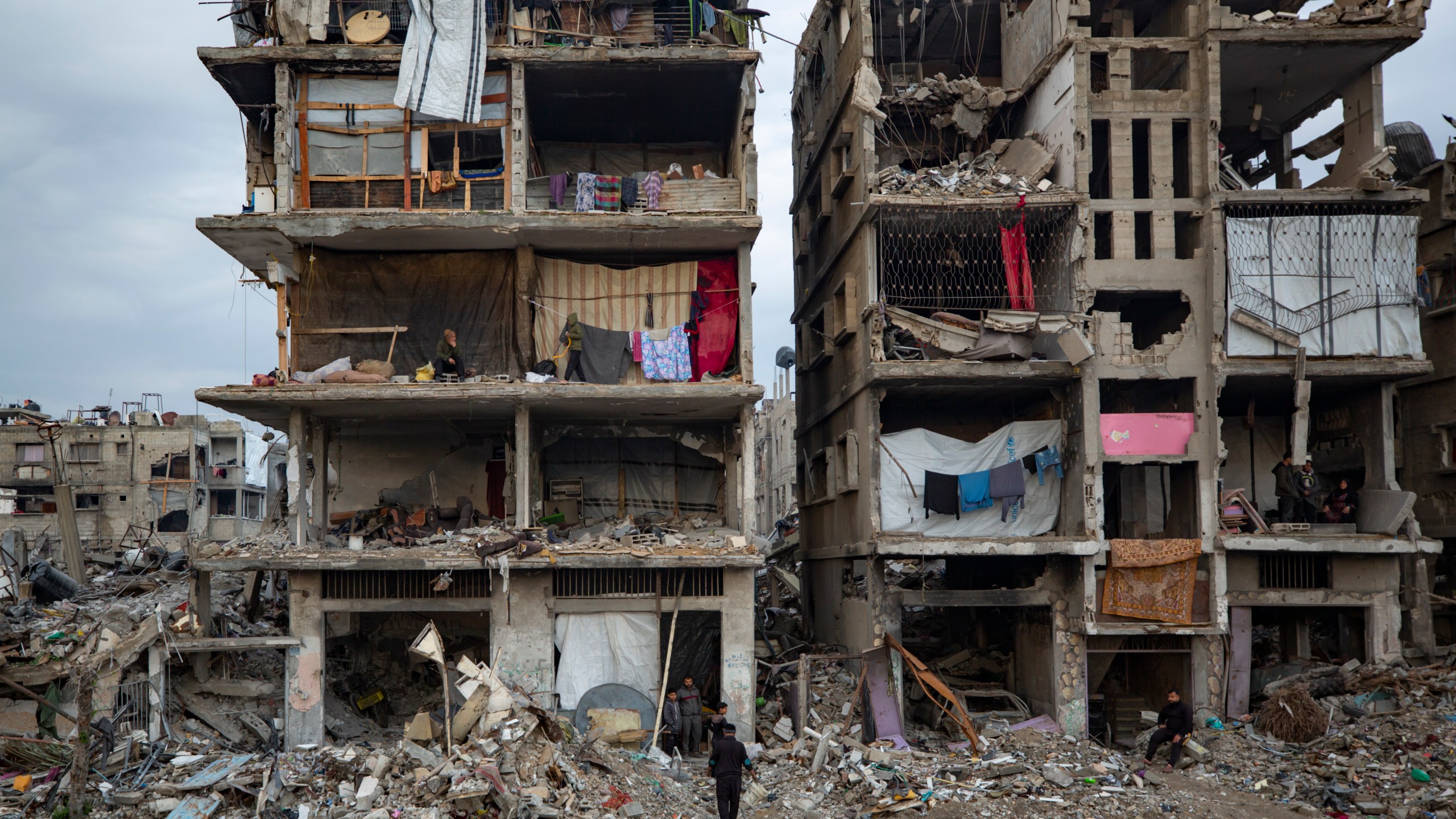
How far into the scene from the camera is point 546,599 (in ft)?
64.3

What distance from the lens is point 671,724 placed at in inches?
755

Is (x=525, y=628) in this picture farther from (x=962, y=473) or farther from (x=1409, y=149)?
(x=1409, y=149)

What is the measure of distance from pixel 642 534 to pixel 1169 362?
11.5 meters

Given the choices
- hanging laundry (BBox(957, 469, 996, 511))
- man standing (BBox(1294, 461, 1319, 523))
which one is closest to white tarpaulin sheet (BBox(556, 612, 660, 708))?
hanging laundry (BBox(957, 469, 996, 511))

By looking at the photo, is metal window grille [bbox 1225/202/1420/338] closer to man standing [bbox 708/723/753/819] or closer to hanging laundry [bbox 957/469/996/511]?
hanging laundry [bbox 957/469/996/511]

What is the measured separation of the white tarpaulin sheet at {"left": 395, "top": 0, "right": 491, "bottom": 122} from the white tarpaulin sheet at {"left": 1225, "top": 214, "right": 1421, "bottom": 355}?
1562 cm

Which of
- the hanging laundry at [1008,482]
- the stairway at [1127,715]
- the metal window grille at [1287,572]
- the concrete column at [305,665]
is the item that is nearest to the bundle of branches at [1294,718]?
the metal window grille at [1287,572]

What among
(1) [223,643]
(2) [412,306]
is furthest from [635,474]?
(1) [223,643]

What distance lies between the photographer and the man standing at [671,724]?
62.9 ft

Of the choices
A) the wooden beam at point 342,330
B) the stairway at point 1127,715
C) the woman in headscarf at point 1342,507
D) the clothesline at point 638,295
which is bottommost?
the stairway at point 1127,715

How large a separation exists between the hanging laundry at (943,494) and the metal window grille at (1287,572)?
6.39 metres

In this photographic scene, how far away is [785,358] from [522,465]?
2032cm

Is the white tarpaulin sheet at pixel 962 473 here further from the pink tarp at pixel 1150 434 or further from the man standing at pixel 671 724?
the man standing at pixel 671 724

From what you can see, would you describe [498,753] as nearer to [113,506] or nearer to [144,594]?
[144,594]
